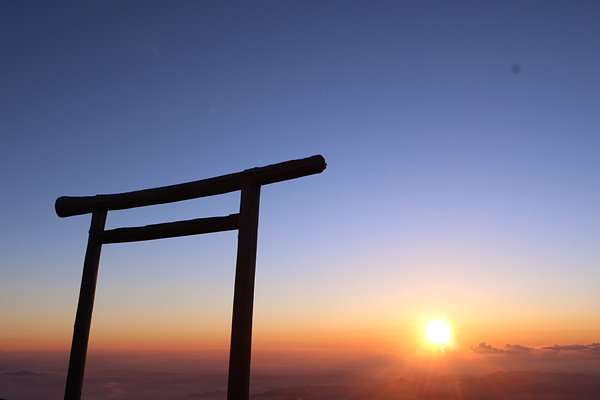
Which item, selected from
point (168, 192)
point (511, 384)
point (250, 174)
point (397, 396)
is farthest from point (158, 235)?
point (511, 384)

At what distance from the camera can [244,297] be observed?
4.01 m

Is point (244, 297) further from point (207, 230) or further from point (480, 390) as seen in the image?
point (480, 390)

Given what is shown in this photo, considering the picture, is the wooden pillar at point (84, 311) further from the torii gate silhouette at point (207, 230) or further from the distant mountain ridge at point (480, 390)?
the distant mountain ridge at point (480, 390)

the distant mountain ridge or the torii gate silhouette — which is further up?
the torii gate silhouette

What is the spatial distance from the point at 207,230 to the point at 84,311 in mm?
2312

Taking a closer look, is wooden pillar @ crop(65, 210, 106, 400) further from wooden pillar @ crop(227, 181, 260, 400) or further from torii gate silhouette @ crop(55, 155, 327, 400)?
wooden pillar @ crop(227, 181, 260, 400)

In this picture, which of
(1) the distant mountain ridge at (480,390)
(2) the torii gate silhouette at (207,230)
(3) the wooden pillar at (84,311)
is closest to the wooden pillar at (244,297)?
(2) the torii gate silhouette at (207,230)

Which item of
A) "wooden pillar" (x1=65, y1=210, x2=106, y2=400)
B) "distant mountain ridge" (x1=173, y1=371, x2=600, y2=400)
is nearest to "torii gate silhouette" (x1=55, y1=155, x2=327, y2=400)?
"wooden pillar" (x1=65, y1=210, x2=106, y2=400)

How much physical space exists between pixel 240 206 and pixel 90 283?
277 centimetres

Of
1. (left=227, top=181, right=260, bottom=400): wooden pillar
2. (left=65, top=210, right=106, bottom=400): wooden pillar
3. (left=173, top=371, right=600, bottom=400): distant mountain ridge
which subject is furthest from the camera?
(left=173, top=371, right=600, bottom=400): distant mountain ridge

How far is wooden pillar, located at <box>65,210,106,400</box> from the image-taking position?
16.9 feet

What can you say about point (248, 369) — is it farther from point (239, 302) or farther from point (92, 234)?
point (92, 234)

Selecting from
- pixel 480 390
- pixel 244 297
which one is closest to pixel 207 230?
pixel 244 297

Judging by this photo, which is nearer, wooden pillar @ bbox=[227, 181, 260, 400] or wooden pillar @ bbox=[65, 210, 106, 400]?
wooden pillar @ bbox=[227, 181, 260, 400]
